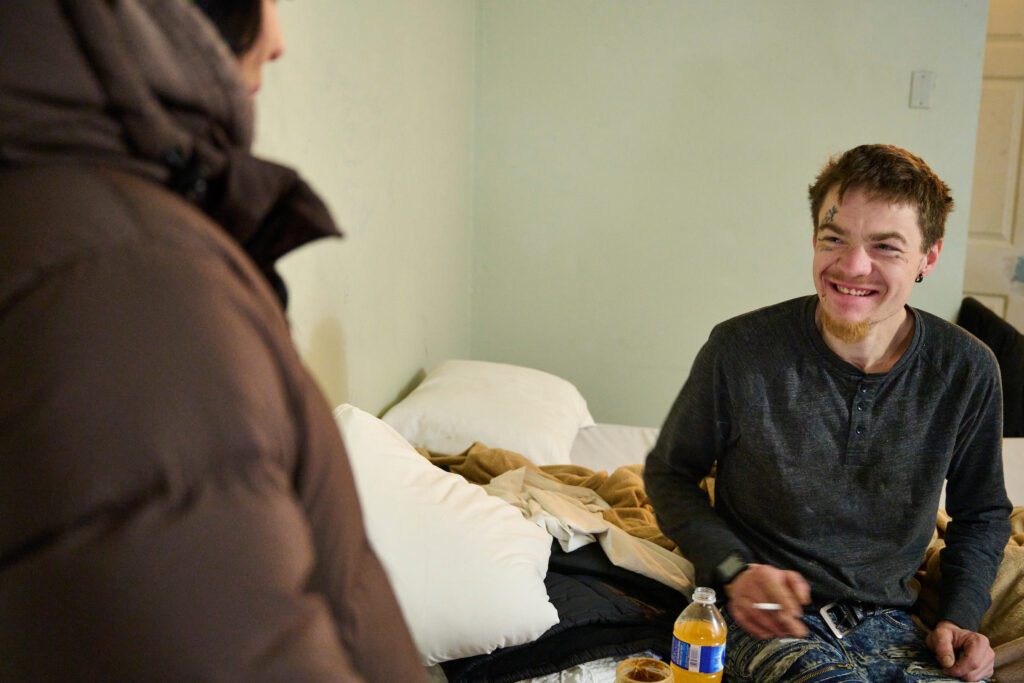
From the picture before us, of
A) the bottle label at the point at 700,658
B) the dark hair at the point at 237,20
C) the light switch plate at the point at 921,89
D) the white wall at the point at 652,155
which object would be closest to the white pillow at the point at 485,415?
the white wall at the point at 652,155

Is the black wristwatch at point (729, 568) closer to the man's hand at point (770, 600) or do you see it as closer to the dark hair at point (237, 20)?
the man's hand at point (770, 600)

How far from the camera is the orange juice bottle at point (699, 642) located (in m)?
1.15

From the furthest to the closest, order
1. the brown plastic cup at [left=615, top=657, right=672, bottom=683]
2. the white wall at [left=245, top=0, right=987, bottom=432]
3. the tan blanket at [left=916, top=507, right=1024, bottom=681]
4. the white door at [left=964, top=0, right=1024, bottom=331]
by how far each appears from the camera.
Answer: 1. the white door at [left=964, top=0, right=1024, bottom=331]
2. the white wall at [left=245, top=0, right=987, bottom=432]
3. the tan blanket at [left=916, top=507, right=1024, bottom=681]
4. the brown plastic cup at [left=615, top=657, right=672, bottom=683]

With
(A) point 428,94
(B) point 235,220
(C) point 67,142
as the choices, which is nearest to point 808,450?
(B) point 235,220

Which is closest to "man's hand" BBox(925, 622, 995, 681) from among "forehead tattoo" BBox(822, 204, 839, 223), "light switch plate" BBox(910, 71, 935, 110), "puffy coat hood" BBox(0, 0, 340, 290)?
"forehead tattoo" BBox(822, 204, 839, 223)

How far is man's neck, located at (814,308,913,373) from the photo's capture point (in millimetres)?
1372

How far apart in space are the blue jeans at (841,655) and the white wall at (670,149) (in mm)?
1843

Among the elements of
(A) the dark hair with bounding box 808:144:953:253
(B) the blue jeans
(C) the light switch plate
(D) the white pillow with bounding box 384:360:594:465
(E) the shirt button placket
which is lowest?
(B) the blue jeans

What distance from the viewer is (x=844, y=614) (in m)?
1.33

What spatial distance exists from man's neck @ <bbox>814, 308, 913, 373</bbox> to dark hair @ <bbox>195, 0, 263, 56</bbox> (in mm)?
1063

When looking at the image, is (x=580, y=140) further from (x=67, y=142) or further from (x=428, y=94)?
(x=67, y=142)

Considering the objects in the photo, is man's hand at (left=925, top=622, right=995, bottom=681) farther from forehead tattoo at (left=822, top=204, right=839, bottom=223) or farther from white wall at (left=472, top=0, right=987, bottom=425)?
white wall at (left=472, top=0, right=987, bottom=425)

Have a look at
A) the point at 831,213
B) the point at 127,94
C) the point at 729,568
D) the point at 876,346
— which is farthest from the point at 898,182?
the point at 127,94

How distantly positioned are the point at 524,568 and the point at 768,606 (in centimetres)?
33
